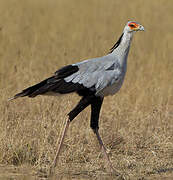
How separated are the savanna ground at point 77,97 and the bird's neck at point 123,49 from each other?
1126 mm

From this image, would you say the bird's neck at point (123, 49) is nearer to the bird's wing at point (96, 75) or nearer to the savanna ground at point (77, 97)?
the bird's wing at point (96, 75)

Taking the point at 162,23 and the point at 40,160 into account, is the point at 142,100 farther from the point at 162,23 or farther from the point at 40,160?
the point at 162,23

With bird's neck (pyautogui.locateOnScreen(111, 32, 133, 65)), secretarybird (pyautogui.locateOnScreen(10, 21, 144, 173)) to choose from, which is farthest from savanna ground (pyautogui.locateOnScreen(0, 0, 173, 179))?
bird's neck (pyautogui.locateOnScreen(111, 32, 133, 65))

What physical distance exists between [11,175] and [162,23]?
706 centimetres

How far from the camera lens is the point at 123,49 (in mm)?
5453

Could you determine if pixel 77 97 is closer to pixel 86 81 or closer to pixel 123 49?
pixel 123 49

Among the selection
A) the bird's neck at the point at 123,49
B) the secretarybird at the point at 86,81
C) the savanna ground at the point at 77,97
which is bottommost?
the savanna ground at the point at 77,97

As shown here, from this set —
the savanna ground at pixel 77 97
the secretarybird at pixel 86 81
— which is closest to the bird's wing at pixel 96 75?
the secretarybird at pixel 86 81

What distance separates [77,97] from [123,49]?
2023mm

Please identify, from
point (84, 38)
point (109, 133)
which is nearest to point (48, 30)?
point (84, 38)

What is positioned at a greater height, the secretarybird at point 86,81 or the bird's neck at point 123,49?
the bird's neck at point 123,49

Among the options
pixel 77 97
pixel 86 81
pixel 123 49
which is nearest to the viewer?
pixel 86 81

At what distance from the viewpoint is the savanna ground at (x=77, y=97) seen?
18.0 ft

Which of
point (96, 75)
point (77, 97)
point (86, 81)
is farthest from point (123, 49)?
point (77, 97)
